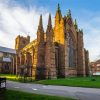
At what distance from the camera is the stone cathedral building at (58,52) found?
5091cm

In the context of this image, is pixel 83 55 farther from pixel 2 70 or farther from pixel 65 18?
pixel 2 70

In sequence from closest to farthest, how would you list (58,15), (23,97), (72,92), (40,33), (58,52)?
(23,97) < (72,92) < (40,33) < (58,52) < (58,15)

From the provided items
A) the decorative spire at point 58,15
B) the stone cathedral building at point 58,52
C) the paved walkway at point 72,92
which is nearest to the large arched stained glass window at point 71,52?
the stone cathedral building at point 58,52

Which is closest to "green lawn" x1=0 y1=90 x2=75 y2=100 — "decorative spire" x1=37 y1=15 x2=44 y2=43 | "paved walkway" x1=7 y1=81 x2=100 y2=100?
"paved walkway" x1=7 y1=81 x2=100 y2=100

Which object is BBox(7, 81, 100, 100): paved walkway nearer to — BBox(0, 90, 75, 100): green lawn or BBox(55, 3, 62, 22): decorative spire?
BBox(0, 90, 75, 100): green lawn

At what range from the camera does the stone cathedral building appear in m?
50.9

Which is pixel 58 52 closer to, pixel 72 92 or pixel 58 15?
pixel 58 15

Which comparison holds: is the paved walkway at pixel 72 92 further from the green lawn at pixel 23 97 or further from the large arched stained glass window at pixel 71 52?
the large arched stained glass window at pixel 71 52

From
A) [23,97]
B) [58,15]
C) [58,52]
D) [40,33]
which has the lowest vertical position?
[23,97]

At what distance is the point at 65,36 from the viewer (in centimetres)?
5869

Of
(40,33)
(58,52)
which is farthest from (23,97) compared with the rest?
(58,52)

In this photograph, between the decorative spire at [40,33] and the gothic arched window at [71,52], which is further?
the gothic arched window at [71,52]

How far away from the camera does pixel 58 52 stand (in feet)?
192

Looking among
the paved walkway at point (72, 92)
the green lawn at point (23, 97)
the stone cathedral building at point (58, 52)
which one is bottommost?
the paved walkway at point (72, 92)
